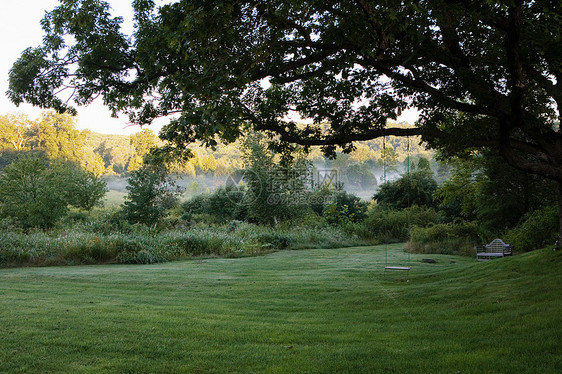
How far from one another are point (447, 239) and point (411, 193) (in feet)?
30.7

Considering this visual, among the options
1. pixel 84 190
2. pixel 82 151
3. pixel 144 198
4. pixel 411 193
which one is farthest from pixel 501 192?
pixel 82 151

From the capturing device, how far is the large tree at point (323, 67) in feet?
22.5

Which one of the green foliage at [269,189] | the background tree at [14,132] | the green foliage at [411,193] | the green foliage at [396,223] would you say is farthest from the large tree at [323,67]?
the background tree at [14,132]

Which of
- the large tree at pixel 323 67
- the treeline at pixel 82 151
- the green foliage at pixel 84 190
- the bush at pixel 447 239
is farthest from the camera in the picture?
the treeline at pixel 82 151

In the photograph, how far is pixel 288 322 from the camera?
23.5 feet

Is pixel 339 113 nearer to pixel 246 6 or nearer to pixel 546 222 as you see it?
pixel 246 6

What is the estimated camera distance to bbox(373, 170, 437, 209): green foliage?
2895 cm

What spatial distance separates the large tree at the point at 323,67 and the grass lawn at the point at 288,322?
2.67 metres

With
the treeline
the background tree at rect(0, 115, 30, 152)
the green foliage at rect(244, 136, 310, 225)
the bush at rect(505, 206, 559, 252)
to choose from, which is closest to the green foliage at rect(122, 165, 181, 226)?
the green foliage at rect(244, 136, 310, 225)

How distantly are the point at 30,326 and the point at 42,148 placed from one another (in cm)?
6195

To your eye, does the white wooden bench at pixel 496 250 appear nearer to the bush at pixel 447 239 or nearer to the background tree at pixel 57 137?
the bush at pixel 447 239

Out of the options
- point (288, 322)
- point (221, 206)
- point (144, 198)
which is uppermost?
point (144, 198)

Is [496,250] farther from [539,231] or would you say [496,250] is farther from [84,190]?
[84,190]

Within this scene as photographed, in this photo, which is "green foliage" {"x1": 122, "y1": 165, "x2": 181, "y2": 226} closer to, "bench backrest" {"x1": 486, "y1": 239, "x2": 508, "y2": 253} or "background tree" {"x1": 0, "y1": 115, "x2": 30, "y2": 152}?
"bench backrest" {"x1": 486, "y1": 239, "x2": 508, "y2": 253}
